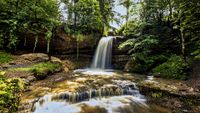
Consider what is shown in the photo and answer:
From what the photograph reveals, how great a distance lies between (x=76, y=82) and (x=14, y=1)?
1070cm

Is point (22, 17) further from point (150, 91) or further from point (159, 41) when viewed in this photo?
point (150, 91)

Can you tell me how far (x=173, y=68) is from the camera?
14.2 meters

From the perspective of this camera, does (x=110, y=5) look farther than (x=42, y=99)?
Yes

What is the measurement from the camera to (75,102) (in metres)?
8.84

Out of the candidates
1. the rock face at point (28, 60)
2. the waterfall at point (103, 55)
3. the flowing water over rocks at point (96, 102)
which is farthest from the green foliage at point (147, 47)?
the rock face at point (28, 60)

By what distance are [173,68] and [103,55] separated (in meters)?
8.07

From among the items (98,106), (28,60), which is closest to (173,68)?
(98,106)

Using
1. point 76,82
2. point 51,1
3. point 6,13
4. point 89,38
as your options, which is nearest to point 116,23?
point 89,38

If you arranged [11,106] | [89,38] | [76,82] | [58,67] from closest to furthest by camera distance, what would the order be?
1. [11,106]
2. [76,82]
3. [58,67]
4. [89,38]

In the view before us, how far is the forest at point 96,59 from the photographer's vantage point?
8.66 metres

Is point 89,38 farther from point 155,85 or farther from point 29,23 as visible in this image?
point 155,85

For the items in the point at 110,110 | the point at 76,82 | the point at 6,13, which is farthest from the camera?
the point at 6,13

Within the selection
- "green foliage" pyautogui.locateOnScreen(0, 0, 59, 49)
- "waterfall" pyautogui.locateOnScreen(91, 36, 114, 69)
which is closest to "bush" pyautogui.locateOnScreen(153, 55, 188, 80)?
"waterfall" pyautogui.locateOnScreen(91, 36, 114, 69)

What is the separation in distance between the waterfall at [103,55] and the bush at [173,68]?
6.03 m
